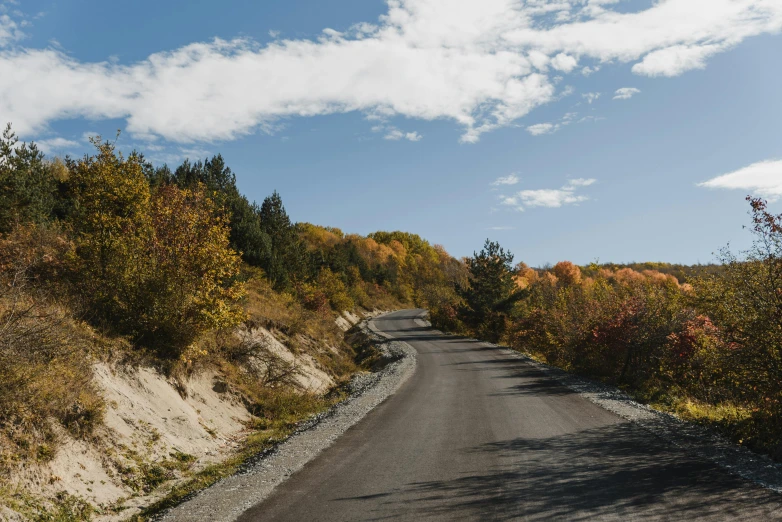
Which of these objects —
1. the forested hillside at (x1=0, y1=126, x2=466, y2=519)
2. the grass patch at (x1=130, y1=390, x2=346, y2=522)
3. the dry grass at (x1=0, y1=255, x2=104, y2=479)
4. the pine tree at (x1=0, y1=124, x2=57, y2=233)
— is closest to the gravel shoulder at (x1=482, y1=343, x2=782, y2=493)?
the grass patch at (x1=130, y1=390, x2=346, y2=522)

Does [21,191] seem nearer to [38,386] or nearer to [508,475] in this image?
[38,386]

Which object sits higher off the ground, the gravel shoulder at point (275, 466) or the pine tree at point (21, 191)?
the pine tree at point (21, 191)

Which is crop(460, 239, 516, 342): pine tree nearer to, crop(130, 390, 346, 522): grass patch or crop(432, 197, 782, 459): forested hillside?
crop(432, 197, 782, 459): forested hillside

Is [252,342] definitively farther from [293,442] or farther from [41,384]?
[41,384]

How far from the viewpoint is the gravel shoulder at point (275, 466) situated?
711 cm

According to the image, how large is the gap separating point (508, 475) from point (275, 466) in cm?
442

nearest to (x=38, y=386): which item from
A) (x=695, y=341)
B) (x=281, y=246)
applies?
(x=695, y=341)

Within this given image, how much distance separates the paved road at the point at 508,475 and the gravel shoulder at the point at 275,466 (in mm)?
310

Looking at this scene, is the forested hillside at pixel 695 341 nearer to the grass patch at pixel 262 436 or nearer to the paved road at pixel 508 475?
the paved road at pixel 508 475

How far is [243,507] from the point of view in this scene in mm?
7051

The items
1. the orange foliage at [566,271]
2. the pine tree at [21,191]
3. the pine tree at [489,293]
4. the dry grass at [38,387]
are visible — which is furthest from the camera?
the orange foliage at [566,271]

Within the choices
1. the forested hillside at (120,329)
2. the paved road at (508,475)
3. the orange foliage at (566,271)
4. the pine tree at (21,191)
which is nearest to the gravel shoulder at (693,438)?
the paved road at (508,475)

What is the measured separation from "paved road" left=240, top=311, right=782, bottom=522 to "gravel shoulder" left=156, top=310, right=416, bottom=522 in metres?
0.31

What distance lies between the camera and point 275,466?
9.03 metres
